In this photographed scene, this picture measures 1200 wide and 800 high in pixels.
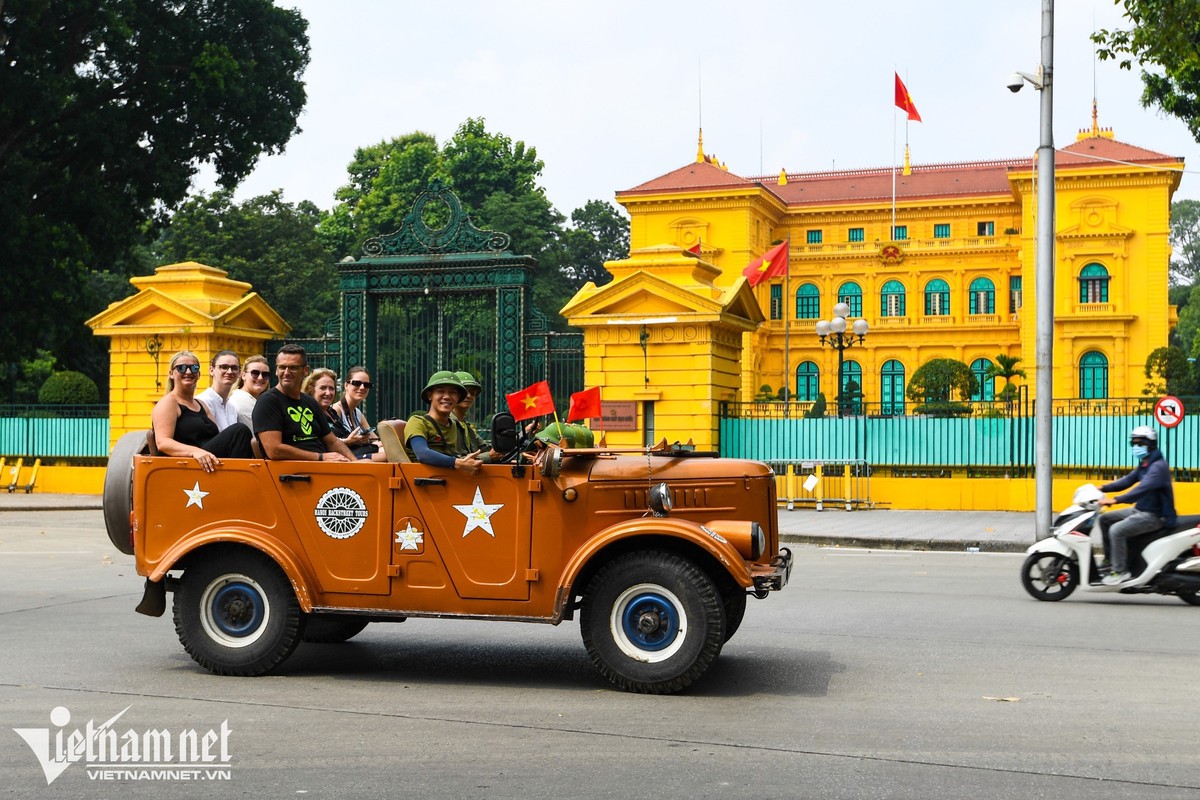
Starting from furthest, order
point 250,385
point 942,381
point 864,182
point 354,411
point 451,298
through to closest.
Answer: point 864,182, point 942,381, point 451,298, point 354,411, point 250,385

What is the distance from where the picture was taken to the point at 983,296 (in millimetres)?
71000

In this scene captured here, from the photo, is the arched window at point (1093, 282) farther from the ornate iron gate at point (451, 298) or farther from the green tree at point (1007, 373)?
the ornate iron gate at point (451, 298)

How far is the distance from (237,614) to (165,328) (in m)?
18.7

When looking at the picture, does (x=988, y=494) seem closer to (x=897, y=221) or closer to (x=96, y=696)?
(x=96, y=696)

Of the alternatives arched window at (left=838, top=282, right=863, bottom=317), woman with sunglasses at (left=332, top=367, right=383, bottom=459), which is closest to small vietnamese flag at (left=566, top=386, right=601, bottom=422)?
woman with sunglasses at (left=332, top=367, right=383, bottom=459)

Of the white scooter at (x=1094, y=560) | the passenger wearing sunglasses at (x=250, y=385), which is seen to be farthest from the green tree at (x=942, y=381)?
the passenger wearing sunglasses at (x=250, y=385)

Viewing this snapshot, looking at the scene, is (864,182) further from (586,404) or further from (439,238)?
(586,404)

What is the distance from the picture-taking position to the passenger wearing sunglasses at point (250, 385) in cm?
892

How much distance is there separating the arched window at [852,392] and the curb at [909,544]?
4.71 m

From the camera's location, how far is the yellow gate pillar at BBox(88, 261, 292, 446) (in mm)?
24766

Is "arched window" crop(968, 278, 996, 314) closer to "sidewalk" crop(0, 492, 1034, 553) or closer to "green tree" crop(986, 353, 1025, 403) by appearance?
"green tree" crop(986, 353, 1025, 403)

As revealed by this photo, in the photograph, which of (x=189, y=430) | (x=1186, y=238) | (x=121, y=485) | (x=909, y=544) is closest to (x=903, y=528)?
(x=909, y=544)

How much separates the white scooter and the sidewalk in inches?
218

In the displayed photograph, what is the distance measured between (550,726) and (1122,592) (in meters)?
7.05
